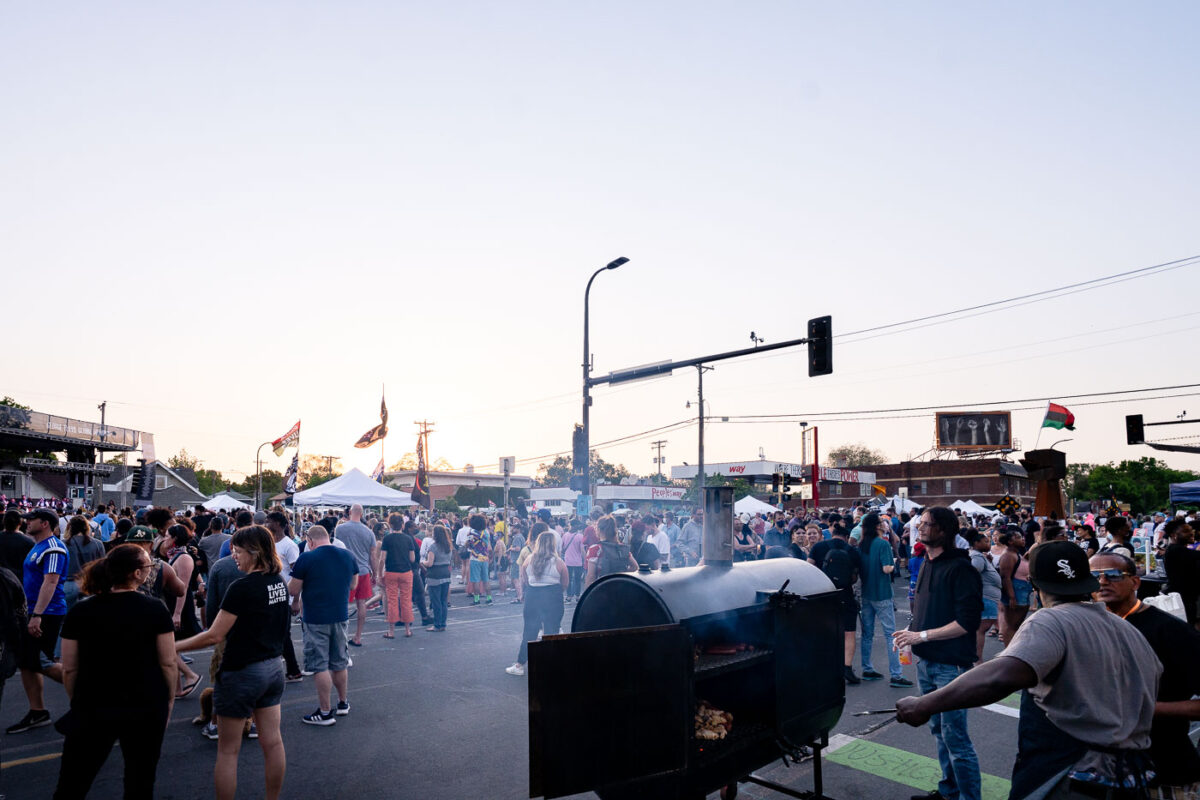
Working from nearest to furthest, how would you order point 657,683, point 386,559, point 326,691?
point 657,683 < point 326,691 < point 386,559

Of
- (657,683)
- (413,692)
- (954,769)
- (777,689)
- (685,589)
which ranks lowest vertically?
(413,692)

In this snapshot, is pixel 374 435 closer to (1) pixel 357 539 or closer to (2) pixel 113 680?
(1) pixel 357 539

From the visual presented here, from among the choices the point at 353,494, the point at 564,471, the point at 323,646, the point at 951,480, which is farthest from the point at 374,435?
the point at 564,471

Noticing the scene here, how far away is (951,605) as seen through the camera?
488 cm

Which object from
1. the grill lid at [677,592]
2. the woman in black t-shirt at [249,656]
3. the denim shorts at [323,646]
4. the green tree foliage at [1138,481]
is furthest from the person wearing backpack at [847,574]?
the green tree foliage at [1138,481]

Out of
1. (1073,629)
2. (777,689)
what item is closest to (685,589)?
(777,689)

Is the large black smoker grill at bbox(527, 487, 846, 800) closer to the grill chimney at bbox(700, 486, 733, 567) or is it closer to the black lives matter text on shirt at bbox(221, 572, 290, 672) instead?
the grill chimney at bbox(700, 486, 733, 567)

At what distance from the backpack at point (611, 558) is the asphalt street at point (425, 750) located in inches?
66.8

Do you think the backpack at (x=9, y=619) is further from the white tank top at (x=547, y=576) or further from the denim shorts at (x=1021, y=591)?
the denim shorts at (x=1021, y=591)

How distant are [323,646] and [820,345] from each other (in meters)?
11.9

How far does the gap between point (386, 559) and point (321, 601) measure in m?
4.48

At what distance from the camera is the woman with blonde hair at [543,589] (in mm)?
8906

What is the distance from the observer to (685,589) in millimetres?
4277

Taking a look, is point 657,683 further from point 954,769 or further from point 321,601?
point 321,601
